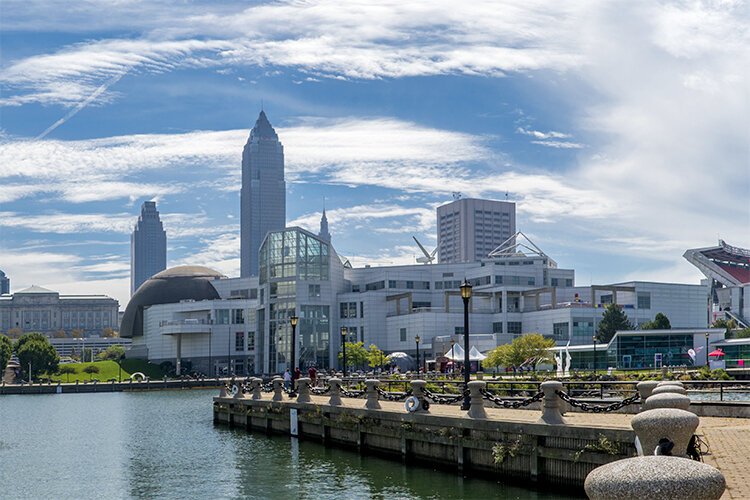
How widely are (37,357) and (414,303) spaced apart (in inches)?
2574

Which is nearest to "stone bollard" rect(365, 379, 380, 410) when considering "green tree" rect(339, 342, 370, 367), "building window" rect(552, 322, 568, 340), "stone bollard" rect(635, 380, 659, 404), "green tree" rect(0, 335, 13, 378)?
"stone bollard" rect(635, 380, 659, 404)

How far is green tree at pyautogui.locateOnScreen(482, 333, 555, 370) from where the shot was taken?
10988 centimetres

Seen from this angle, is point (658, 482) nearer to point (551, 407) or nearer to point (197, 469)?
point (551, 407)

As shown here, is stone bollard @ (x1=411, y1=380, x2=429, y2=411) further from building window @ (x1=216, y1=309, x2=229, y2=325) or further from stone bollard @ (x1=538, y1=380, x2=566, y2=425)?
building window @ (x1=216, y1=309, x2=229, y2=325)

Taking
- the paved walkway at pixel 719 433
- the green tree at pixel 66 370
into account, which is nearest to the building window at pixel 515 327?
the green tree at pixel 66 370

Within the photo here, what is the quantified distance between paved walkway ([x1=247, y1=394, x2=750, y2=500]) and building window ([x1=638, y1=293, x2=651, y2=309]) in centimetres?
12743

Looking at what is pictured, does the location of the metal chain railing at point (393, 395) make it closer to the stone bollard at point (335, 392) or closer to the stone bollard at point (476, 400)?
the stone bollard at point (335, 392)

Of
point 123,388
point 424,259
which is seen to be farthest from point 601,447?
point 424,259

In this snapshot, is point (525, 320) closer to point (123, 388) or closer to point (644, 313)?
point (644, 313)

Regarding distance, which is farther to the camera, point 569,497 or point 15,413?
point 15,413

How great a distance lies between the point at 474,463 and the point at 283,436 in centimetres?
2207

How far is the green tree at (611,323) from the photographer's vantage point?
144 m

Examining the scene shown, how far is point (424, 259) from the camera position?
198500 mm

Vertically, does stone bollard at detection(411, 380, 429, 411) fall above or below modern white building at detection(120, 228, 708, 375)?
below
